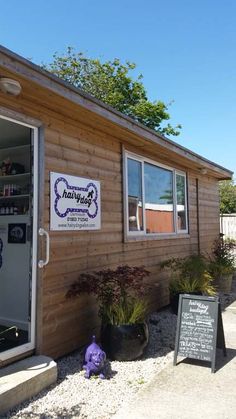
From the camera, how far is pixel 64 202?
14.5 feet

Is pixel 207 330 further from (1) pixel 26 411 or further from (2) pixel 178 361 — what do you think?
(1) pixel 26 411

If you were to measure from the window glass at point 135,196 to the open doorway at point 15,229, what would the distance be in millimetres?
1557

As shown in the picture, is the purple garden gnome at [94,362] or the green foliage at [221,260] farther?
the green foliage at [221,260]

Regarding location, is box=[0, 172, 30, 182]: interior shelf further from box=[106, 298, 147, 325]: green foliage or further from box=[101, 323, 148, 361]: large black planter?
box=[101, 323, 148, 361]: large black planter

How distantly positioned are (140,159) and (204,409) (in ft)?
13.3

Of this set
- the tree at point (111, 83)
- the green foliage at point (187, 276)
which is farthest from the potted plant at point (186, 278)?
the tree at point (111, 83)

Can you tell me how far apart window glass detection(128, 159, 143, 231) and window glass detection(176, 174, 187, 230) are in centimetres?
184

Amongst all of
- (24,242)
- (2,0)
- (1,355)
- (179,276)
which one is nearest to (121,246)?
(24,242)

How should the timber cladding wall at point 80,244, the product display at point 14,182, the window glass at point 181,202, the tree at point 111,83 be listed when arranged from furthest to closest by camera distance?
the tree at point 111,83, the window glass at point 181,202, the product display at point 14,182, the timber cladding wall at point 80,244

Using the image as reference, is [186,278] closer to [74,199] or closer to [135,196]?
[135,196]

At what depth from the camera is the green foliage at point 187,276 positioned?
22.2 ft

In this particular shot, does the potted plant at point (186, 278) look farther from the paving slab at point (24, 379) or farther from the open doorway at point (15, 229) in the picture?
the paving slab at point (24, 379)

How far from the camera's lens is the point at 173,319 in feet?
20.3

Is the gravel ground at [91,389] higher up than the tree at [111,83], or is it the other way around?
the tree at [111,83]
